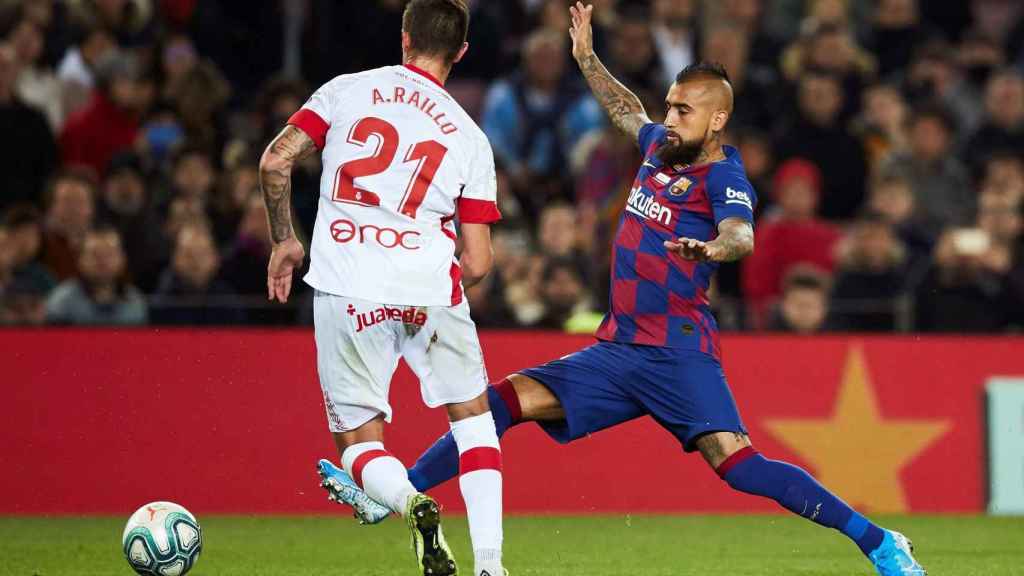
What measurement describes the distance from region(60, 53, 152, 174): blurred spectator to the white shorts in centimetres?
728

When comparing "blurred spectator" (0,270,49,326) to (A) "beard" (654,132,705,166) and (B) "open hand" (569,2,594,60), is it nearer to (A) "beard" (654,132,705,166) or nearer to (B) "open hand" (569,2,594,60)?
(B) "open hand" (569,2,594,60)

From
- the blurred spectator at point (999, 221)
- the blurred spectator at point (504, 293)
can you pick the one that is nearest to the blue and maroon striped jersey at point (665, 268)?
the blurred spectator at point (504, 293)

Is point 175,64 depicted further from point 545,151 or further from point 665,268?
point 665,268

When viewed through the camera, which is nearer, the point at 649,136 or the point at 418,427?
the point at 649,136

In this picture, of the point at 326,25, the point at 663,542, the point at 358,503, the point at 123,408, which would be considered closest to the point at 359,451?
the point at 358,503

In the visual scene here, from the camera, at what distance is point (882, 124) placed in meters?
14.7

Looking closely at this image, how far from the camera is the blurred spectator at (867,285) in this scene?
12.6 metres

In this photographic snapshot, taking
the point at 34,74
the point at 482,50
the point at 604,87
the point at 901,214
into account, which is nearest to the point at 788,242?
the point at 901,214

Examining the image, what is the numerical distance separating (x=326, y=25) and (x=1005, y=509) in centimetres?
691

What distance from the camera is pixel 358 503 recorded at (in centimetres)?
684

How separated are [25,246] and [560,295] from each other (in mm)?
3735

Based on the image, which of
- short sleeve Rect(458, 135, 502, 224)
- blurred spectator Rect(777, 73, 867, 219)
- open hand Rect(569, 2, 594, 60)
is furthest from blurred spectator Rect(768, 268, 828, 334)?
short sleeve Rect(458, 135, 502, 224)

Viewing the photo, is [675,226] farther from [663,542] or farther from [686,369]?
[663,542]

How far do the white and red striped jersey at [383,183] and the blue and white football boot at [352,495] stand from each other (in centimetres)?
75
